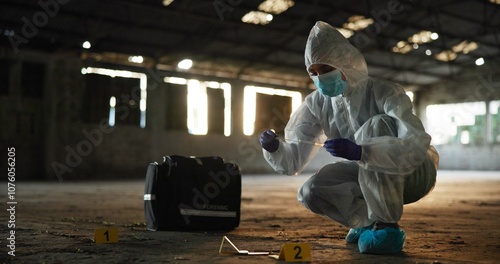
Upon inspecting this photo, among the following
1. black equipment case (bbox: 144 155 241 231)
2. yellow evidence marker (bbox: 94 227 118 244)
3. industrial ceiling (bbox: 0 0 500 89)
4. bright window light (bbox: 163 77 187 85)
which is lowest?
yellow evidence marker (bbox: 94 227 118 244)

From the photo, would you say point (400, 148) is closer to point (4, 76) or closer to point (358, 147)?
point (358, 147)

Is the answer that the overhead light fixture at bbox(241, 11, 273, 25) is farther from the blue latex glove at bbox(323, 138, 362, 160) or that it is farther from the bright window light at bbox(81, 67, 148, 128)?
the blue latex glove at bbox(323, 138, 362, 160)

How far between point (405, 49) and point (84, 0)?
37.3ft

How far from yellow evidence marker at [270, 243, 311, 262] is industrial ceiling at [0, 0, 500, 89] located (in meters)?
10.8

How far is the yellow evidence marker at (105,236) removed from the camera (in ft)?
9.86

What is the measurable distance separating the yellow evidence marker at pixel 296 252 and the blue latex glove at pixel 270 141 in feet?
2.33

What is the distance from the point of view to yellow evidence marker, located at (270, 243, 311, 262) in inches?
94.7

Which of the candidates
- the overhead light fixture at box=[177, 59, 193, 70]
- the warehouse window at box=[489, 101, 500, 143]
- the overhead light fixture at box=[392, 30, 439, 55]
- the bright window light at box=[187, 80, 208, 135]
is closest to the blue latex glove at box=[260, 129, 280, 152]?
the overhead light fixture at box=[177, 59, 193, 70]

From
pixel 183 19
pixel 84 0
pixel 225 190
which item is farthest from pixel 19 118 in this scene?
pixel 225 190

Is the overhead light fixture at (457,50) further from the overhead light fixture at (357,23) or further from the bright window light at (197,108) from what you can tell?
the bright window light at (197,108)

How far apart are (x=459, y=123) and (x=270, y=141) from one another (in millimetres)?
23140

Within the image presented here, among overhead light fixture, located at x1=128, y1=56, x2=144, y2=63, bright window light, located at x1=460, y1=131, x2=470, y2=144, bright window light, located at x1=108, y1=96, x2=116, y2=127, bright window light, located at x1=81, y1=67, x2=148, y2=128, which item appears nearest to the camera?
bright window light, located at x1=81, y1=67, x2=148, y2=128

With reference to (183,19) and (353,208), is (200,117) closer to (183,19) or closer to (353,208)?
(183,19)

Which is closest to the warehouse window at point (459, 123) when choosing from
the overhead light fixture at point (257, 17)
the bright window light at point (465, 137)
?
the bright window light at point (465, 137)
